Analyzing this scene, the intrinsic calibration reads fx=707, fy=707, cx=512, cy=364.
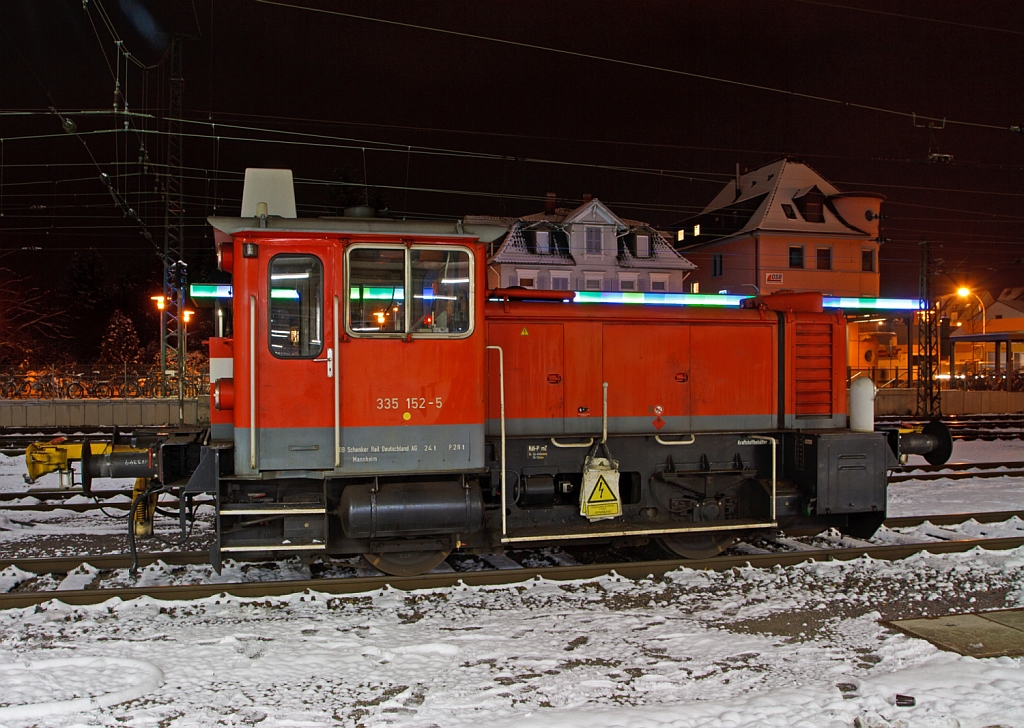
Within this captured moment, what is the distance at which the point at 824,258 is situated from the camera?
139 ft

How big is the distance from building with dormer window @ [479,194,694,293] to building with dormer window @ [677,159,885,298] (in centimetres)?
534

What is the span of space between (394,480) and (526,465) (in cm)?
135

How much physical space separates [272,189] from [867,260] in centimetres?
4393

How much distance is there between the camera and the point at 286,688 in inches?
179

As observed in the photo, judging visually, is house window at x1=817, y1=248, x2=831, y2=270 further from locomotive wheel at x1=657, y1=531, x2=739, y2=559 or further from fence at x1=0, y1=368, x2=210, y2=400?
locomotive wheel at x1=657, y1=531, x2=739, y2=559

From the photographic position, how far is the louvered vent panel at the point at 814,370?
8078 mm

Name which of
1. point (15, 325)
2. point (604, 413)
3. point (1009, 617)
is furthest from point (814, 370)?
point (15, 325)

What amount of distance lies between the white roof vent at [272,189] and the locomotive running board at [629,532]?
3.98m

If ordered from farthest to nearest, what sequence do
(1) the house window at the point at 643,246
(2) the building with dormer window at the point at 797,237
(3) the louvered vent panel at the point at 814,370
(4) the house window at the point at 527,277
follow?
1. (2) the building with dormer window at the point at 797,237
2. (1) the house window at the point at 643,246
3. (4) the house window at the point at 527,277
4. (3) the louvered vent panel at the point at 814,370

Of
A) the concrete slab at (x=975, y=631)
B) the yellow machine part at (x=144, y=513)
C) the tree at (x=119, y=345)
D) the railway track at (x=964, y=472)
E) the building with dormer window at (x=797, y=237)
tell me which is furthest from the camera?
the building with dormer window at (x=797, y=237)

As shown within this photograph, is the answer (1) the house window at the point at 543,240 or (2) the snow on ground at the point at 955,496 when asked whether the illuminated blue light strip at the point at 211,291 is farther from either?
(1) the house window at the point at 543,240

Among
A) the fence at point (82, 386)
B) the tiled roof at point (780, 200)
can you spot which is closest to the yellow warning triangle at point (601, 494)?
the fence at point (82, 386)

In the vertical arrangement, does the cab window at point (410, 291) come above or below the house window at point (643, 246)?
below

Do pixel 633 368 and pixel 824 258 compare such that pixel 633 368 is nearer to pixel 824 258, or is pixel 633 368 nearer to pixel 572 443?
pixel 572 443
